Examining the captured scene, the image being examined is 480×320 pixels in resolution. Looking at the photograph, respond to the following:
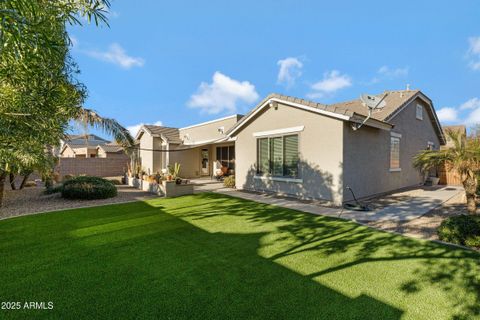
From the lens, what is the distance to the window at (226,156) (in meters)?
21.9

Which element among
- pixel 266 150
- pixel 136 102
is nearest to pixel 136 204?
pixel 266 150

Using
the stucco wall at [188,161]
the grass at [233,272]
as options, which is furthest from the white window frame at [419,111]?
the stucco wall at [188,161]

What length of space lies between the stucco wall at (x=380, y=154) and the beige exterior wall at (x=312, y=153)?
0.43 meters

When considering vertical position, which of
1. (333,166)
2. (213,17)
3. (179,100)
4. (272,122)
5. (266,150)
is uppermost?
(213,17)

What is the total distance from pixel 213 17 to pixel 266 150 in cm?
972

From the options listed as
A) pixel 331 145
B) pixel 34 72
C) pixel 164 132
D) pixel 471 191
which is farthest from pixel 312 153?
pixel 164 132

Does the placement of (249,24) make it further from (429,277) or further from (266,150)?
(429,277)

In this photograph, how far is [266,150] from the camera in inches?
548

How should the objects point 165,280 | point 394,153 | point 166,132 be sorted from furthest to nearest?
point 166,132
point 394,153
point 165,280

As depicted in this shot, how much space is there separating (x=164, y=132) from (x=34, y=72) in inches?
788

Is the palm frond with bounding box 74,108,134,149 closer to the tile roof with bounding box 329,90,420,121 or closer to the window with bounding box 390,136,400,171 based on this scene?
the tile roof with bounding box 329,90,420,121

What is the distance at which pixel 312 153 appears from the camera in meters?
11.5

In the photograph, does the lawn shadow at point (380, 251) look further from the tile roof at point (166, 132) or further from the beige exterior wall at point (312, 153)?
the tile roof at point (166, 132)

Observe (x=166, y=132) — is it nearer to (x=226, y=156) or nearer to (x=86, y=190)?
(x=226, y=156)
